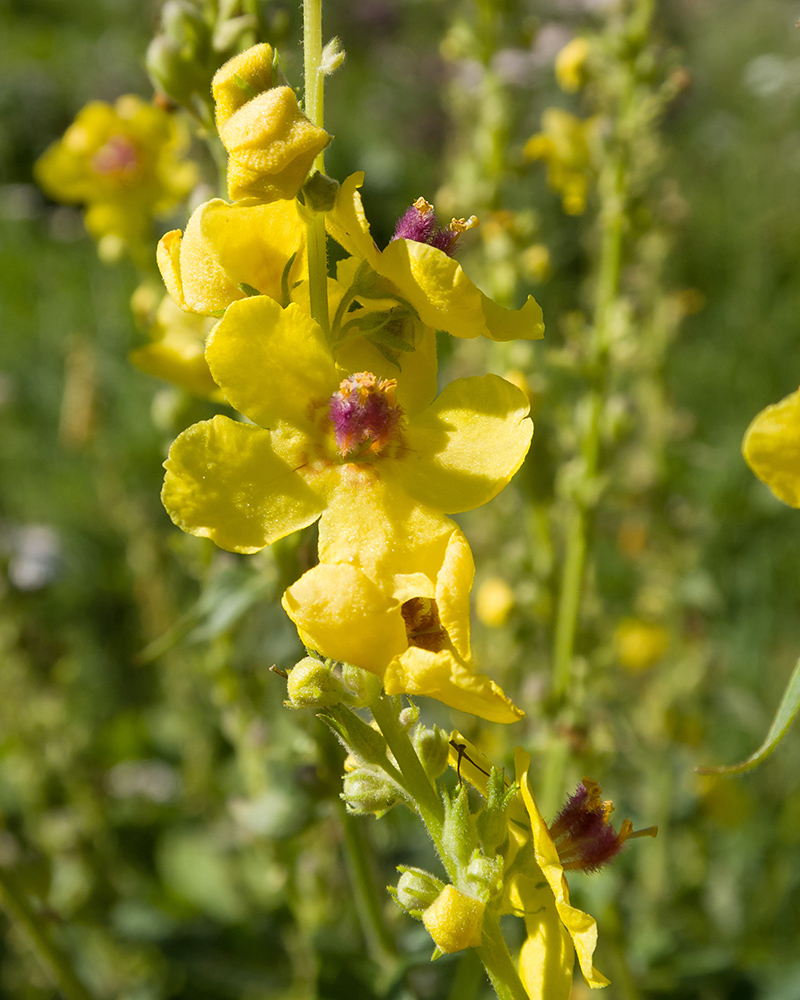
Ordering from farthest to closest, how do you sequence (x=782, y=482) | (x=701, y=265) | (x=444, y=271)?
(x=701, y=265) → (x=782, y=482) → (x=444, y=271)

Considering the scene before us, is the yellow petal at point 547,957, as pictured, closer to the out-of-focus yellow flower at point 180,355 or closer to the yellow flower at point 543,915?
the yellow flower at point 543,915

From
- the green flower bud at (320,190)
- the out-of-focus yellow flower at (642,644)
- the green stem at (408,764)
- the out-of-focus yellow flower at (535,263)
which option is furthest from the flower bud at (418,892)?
the out-of-focus yellow flower at (642,644)

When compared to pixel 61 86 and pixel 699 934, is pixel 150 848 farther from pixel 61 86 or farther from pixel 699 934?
pixel 61 86

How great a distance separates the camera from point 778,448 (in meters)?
1.08

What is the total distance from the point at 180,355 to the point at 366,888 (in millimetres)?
1009

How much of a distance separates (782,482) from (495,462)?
32cm

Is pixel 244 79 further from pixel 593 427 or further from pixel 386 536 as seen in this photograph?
pixel 593 427

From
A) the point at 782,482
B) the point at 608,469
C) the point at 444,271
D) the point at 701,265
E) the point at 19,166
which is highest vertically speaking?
the point at 444,271

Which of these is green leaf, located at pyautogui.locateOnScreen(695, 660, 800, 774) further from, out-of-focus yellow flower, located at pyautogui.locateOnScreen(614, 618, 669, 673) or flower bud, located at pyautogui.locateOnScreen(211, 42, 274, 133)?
out-of-focus yellow flower, located at pyautogui.locateOnScreen(614, 618, 669, 673)

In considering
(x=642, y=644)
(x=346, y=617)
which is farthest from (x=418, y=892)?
(x=642, y=644)

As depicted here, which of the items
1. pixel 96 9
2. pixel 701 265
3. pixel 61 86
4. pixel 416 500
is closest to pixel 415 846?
pixel 416 500

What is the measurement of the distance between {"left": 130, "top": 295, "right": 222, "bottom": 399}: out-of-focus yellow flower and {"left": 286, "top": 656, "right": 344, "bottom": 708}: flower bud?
2.32 ft

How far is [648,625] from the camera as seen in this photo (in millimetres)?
3654

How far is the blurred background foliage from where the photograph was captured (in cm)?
220
